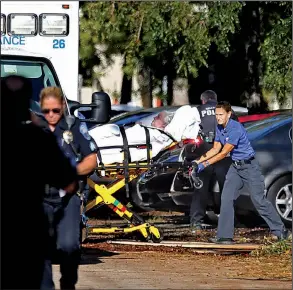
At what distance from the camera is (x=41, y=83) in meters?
12.5

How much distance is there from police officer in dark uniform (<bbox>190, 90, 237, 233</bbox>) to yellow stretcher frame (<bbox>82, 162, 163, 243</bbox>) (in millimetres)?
1627

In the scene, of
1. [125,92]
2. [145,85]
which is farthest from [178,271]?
[125,92]

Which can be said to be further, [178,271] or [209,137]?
[209,137]

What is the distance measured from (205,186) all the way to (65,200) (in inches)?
249

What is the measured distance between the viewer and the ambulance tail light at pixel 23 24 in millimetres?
16625

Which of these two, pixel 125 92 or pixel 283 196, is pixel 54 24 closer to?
pixel 283 196

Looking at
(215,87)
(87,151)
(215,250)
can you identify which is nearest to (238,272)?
(215,250)

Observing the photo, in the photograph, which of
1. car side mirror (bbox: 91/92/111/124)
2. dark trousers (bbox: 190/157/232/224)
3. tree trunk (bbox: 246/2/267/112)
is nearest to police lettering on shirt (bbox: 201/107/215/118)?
dark trousers (bbox: 190/157/232/224)

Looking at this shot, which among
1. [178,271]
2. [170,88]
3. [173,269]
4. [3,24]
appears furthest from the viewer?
[170,88]

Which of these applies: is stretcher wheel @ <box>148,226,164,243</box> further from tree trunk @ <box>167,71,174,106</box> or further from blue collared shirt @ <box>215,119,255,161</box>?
tree trunk @ <box>167,71,174,106</box>

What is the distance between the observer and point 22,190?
789 centimetres

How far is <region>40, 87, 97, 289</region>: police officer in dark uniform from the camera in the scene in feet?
27.9

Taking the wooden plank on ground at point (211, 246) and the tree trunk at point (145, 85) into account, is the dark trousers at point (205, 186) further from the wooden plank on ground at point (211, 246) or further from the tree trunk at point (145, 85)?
the tree trunk at point (145, 85)

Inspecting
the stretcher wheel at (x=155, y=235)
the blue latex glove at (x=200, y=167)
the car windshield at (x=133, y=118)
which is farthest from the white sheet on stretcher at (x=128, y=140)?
the car windshield at (x=133, y=118)
